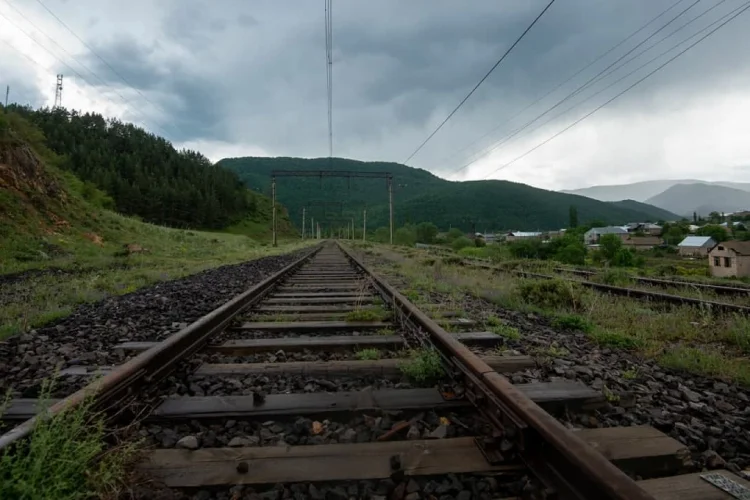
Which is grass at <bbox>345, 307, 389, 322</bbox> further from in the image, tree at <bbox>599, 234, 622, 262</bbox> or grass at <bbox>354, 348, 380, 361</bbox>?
tree at <bbox>599, 234, 622, 262</bbox>

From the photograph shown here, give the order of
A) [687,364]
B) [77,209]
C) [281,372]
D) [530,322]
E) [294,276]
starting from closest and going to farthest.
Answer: [281,372] < [687,364] < [530,322] < [294,276] < [77,209]

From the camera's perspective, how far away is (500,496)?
1604 mm

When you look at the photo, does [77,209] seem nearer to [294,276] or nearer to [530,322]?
[294,276]

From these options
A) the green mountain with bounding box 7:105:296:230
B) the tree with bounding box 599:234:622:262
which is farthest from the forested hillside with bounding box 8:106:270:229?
the tree with bounding box 599:234:622:262

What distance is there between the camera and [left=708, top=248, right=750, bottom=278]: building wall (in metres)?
35.0

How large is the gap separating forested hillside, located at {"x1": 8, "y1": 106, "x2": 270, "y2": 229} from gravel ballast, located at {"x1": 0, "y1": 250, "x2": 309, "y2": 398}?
7029 centimetres

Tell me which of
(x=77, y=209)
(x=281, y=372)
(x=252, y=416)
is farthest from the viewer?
(x=77, y=209)

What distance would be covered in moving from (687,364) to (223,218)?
328ft

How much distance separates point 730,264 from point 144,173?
9789 centimetres

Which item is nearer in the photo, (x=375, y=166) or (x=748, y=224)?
(x=748, y=224)

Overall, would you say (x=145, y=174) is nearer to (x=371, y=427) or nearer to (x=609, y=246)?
(x=609, y=246)

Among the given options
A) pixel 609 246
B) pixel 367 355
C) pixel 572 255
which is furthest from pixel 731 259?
pixel 367 355

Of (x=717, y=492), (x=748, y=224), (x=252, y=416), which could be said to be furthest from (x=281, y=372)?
(x=748, y=224)

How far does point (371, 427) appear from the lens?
6.96ft
